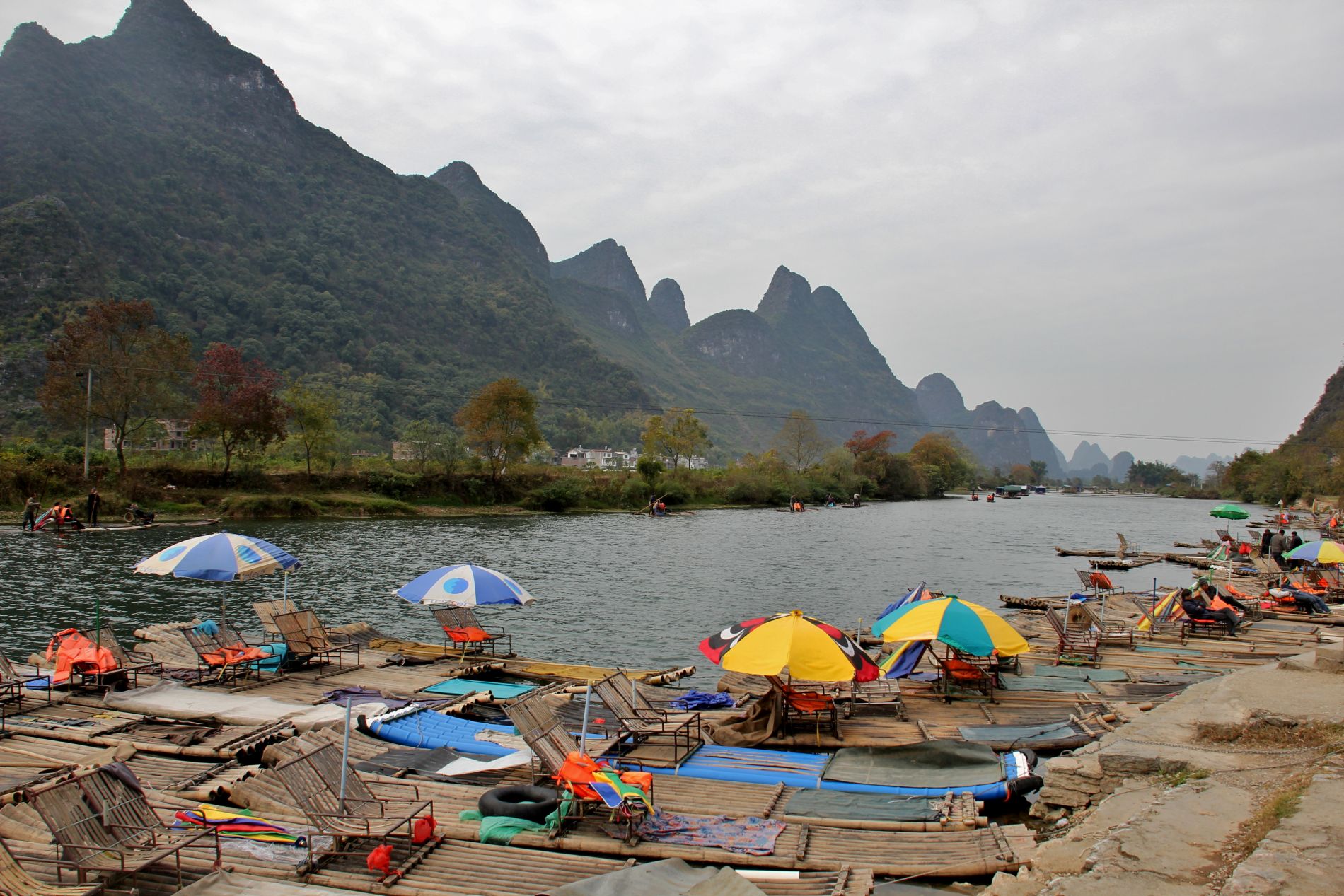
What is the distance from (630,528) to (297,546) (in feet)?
77.1

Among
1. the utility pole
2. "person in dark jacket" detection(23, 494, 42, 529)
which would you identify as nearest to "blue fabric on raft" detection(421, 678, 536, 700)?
"person in dark jacket" detection(23, 494, 42, 529)

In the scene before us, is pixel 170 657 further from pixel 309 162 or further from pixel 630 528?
pixel 309 162

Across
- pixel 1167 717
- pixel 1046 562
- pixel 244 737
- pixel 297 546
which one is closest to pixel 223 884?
pixel 244 737

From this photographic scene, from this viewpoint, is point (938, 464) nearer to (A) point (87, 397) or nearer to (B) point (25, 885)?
(A) point (87, 397)

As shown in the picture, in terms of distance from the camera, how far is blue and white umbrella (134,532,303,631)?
1298 centimetres

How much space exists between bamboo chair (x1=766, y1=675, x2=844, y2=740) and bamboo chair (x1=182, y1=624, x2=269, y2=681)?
26.0 ft

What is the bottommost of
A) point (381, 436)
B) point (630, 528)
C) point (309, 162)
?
point (630, 528)

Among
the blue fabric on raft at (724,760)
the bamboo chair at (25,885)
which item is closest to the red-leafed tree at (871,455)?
the blue fabric on raft at (724,760)

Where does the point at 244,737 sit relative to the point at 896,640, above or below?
below

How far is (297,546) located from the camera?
125 ft

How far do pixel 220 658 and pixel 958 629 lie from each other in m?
10.6

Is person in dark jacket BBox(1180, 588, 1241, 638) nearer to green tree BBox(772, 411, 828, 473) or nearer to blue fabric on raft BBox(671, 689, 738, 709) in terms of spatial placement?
blue fabric on raft BBox(671, 689, 738, 709)

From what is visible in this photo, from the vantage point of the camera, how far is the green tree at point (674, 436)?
90625mm

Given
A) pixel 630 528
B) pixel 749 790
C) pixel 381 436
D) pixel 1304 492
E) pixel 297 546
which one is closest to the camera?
pixel 749 790
